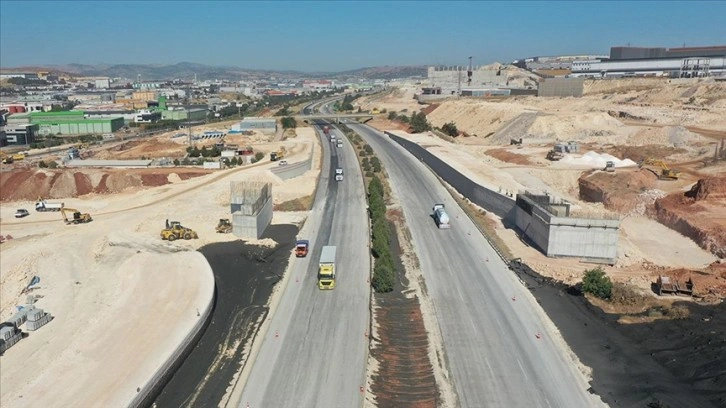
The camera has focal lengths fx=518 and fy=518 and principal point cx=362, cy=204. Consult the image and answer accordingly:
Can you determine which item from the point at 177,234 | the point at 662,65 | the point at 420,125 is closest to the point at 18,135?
the point at 420,125

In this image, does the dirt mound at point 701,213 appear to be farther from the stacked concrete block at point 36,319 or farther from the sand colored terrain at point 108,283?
the stacked concrete block at point 36,319

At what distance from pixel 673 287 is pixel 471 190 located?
75.3ft

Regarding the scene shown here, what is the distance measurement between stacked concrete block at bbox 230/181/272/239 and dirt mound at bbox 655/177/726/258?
3360 centimetres

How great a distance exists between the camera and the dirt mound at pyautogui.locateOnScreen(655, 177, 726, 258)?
38219mm

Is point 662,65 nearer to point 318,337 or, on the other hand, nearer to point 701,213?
point 701,213

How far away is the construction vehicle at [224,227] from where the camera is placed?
135 feet

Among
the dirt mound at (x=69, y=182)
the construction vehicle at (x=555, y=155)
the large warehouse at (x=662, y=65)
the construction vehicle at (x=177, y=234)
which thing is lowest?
the construction vehicle at (x=177, y=234)

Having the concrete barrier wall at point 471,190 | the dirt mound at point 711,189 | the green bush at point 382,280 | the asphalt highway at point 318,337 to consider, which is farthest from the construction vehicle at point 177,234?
the dirt mound at point 711,189

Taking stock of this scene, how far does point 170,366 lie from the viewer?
2253 centimetres

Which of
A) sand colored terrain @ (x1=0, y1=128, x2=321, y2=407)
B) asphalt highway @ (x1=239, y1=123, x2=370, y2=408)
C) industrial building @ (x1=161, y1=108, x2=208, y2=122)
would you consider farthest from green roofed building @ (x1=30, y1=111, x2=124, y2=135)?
asphalt highway @ (x1=239, y1=123, x2=370, y2=408)

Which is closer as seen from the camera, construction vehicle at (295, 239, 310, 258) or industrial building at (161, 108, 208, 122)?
construction vehicle at (295, 239, 310, 258)

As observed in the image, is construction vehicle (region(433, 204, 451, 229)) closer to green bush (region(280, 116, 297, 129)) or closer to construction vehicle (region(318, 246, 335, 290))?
construction vehicle (region(318, 246, 335, 290))

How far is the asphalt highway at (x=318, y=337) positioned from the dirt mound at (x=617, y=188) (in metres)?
24.8

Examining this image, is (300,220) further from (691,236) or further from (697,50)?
(697,50)
